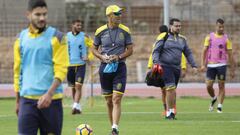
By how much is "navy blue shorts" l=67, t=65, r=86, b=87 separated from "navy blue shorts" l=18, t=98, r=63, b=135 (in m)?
12.5

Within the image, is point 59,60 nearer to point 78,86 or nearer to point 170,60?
point 170,60

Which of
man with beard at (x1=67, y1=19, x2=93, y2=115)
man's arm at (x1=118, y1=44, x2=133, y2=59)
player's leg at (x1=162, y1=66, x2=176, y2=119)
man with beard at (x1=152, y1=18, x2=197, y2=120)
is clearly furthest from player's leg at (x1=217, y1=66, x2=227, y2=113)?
man's arm at (x1=118, y1=44, x2=133, y2=59)

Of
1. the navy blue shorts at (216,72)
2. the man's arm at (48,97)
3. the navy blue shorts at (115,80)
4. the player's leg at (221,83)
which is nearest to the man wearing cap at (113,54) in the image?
the navy blue shorts at (115,80)

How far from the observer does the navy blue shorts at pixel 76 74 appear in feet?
72.6

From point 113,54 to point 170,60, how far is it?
3625 millimetres

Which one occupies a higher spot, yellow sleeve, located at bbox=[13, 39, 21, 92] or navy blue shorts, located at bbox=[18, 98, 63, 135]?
yellow sleeve, located at bbox=[13, 39, 21, 92]

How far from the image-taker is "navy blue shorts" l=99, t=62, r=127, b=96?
15.6 metres

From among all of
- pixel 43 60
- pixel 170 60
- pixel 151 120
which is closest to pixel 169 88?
pixel 170 60

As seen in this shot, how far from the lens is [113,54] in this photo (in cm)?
1585

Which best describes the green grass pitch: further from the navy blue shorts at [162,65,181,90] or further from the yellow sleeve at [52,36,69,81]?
the yellow sleeve at [52,36,69,81]

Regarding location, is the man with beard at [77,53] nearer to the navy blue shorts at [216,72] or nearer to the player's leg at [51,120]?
the navy blue shorts at [216,72]

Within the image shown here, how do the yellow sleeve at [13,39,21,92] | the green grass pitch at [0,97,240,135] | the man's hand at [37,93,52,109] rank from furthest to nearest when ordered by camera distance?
the green grass pitch at [0,97,240,135], the yellow sleeve at [13,39,21,92], the man's hand at [37,93,52,109]

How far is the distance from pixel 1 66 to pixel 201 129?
2152 cm

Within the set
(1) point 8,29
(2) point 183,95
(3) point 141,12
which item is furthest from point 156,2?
(2) point 183,95
